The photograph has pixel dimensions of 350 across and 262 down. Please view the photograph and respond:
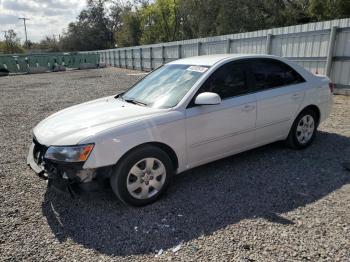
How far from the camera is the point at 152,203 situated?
348 cm

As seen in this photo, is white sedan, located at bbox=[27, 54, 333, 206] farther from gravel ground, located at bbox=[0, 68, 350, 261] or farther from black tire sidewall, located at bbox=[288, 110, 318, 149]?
gravel ground, located at bbox=[0, 68, 350, 261]

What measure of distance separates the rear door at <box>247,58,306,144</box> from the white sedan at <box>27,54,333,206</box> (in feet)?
0.05

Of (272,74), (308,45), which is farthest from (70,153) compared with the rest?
(308,45)

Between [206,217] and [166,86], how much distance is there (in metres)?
1.75

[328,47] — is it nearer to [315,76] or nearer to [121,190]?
[315,76]

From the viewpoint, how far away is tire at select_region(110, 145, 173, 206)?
317 cm

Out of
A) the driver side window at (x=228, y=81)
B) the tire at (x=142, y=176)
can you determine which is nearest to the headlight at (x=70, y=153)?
the tire at (x=142, y=176)

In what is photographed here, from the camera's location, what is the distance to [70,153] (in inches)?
120

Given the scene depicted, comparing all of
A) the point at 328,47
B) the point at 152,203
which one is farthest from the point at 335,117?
the point at 152,203

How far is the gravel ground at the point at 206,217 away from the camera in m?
2.70

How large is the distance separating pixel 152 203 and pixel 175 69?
6.28 feet

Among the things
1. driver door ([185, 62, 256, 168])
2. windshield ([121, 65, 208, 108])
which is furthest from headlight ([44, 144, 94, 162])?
driver door ([185, 62, 256, 168])

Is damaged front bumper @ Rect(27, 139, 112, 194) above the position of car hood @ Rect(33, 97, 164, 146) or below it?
below

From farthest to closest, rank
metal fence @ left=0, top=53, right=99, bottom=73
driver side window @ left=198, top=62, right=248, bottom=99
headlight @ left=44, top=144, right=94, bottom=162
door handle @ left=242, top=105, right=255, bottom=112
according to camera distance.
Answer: metal fence @ left=0, top=53, right=99, bottom=73 → door handle @ left=242, top=105, right=255, bottom=112 → driver side window @ left=198, top=62, right=248, bottom=99 → headlight @ left=44, top=144, right=94, bottom=162
